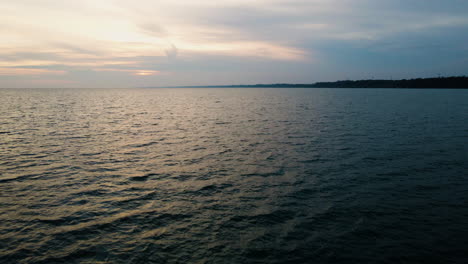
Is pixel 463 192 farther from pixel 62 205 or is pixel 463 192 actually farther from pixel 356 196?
pixel 62 205

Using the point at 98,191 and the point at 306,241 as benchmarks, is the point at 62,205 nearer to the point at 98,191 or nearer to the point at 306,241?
the point at 98,191

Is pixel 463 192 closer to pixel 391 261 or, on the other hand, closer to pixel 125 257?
pixel 391 261

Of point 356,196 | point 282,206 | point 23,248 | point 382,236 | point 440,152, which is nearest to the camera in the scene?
point 23,248

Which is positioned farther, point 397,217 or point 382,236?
point 397,217

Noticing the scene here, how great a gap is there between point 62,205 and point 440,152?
3105 cm

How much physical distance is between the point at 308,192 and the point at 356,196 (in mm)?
2699

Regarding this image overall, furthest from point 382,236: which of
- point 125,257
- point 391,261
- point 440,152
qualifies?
point 440,152

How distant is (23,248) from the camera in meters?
10.6

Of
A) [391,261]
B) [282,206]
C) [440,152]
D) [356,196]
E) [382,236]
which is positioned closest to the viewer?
[391,261]

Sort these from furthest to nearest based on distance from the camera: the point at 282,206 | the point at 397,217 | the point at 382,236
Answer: the point at 282,206, the point at 397,217, the point at 382,236

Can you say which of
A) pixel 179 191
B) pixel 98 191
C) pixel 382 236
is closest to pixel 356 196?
pixel 382 236

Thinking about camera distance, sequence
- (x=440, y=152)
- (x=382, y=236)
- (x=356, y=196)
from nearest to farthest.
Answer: (x=382, y=236) → (x=356, y=196) → (x=440, y=152)

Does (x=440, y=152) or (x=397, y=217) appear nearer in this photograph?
(x=397, y=217)

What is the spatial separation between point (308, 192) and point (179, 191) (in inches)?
311
